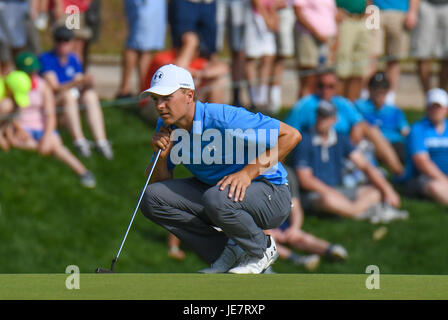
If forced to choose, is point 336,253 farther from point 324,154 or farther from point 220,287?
point 220,287

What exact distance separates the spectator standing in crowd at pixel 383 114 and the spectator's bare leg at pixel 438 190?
94cm

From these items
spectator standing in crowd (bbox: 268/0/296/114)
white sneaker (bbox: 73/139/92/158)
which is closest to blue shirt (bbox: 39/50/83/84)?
white sneaker (bbox: 73/139/92/158)

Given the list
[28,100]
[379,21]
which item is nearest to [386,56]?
[379,21]

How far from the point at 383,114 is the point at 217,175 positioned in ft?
18.6

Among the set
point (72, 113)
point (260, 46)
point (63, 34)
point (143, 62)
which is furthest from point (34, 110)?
point (260, 46)

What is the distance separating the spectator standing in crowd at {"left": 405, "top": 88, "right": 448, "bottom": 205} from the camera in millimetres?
10078

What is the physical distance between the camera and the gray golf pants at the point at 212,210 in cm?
547

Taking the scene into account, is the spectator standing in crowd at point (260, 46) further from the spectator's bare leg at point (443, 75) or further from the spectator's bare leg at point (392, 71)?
the spectator's bare leg at point (443, 75)

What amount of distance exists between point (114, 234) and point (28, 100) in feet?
5.77

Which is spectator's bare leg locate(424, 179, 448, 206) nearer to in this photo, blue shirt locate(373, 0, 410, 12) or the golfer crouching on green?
blue shirt locate(373, 0, 410, 12)

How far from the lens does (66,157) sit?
988cm

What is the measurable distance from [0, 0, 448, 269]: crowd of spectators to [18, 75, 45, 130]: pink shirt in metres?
0.01

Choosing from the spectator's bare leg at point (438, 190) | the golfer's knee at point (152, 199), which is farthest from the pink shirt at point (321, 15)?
the golfer's knee at point (152, 199)

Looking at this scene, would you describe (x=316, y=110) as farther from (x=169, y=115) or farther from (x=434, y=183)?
(x=169, y=115)
